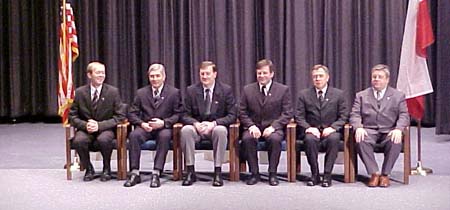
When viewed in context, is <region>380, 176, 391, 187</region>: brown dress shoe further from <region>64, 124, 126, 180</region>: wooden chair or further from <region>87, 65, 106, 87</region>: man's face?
<region>87, 65, 106, 87</region>: man's face

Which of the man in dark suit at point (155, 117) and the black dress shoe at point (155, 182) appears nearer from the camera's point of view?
the black dress shoe at point (155, 182)

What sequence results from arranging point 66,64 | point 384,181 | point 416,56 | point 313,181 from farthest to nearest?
point 66,64
point 416,56
point 313,181
point 384,181

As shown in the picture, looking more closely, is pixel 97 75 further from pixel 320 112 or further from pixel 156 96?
pixel 320 112

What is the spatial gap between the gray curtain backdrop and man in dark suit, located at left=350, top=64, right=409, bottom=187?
8.91 ft

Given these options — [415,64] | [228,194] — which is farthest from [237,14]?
[228,194]

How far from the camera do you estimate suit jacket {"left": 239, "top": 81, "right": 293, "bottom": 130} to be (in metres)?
6.91

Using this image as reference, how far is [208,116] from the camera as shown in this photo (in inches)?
276

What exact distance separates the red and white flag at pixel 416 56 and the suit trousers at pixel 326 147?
110 centimetres

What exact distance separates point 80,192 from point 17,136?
384 centimetres

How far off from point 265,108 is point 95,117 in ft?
5.03

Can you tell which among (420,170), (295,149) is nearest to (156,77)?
(295,149)

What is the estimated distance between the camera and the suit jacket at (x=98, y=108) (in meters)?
7.05

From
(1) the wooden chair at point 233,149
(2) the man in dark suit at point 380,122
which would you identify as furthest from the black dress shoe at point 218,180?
(2) the man in dark suit at point 380,122

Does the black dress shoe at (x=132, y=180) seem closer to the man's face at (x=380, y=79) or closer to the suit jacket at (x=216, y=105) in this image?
the suit jacket at (x=216, y=105)
